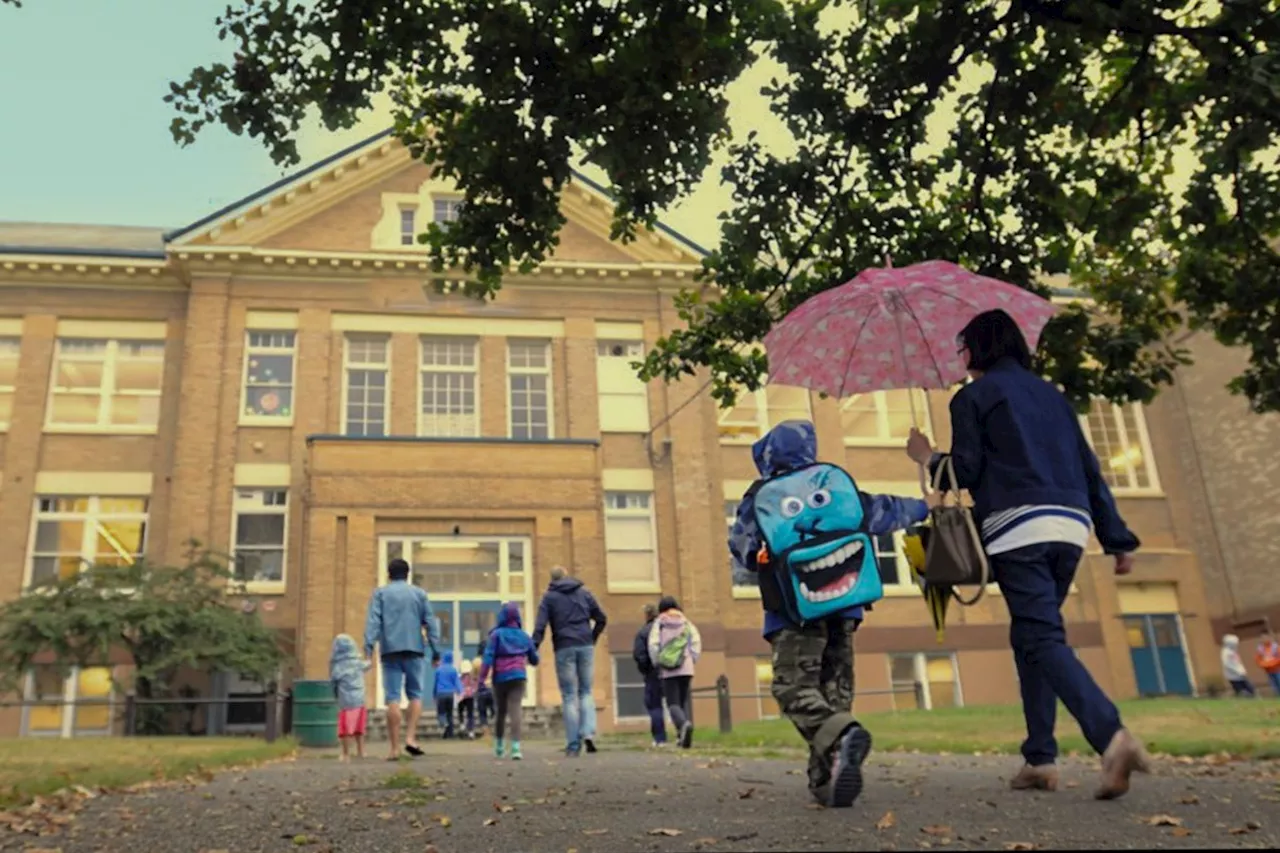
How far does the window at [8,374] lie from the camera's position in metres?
25.0

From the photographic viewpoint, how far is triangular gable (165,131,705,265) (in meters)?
26.2

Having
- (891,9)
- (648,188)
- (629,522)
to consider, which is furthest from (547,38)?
(629,522)

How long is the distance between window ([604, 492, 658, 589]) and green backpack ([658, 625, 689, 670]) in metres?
12.5

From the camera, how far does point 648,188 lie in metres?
8.67

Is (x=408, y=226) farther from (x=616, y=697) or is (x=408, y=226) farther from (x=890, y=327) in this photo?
(x=890, y=327)

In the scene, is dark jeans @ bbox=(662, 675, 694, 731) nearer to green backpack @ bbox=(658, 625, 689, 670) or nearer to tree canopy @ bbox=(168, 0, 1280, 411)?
green backpack @ bbox=(658, 625, 689, 670)

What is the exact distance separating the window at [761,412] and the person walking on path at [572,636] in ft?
55.4

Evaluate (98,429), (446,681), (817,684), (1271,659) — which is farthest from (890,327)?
(98,429)

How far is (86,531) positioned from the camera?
2447 cm

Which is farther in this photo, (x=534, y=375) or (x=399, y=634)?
(x=534, y=375)

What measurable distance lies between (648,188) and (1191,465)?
26.1m

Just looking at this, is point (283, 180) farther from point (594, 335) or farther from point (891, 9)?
point (891, 9)

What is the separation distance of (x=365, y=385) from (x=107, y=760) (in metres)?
16.8

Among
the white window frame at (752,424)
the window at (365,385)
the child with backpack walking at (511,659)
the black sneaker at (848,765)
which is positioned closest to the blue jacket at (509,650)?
the child with backpack walking at (511,659)
